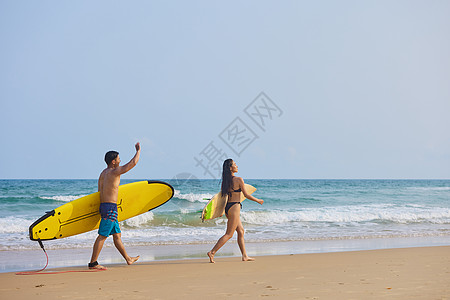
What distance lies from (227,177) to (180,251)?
8.13 feet

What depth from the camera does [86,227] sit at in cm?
665

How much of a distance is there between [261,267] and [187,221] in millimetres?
8466

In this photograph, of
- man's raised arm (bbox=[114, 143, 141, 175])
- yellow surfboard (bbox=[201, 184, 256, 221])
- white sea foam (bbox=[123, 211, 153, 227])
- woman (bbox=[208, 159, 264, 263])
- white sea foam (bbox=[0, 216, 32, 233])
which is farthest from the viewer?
white sea foam (bbox=[123, 211, 153, 227])

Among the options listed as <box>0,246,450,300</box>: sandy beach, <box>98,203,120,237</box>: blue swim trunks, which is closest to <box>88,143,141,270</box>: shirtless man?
<box>98,203,120,237</box>: blue swim trunks

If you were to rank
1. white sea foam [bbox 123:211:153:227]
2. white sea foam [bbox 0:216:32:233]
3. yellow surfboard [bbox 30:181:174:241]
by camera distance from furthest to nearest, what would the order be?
1. white sea foam [bbox 123:211:153:227]
2. white sea foam [bbox 0:216:32:233]
3. yellow surfboard [bbox 30:181:174:241]

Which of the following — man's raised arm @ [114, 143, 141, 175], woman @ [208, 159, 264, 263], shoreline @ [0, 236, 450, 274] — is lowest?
shoreline @ [0, 236, 450, 274]

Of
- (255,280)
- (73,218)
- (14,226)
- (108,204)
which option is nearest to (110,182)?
(108,204)

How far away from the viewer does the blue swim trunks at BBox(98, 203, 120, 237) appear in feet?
20.0

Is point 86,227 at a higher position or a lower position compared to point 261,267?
higher

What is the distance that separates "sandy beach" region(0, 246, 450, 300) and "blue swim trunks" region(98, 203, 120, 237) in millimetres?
519

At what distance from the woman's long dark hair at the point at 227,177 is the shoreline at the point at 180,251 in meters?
1.41

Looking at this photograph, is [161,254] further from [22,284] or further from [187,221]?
[187,221]

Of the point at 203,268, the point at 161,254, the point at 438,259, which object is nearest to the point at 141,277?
the point at 203,268

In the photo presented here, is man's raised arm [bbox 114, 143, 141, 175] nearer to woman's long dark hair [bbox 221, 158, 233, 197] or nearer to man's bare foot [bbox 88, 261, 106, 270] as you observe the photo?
man's bare foot [bbox 88, 261, 106, 270]
